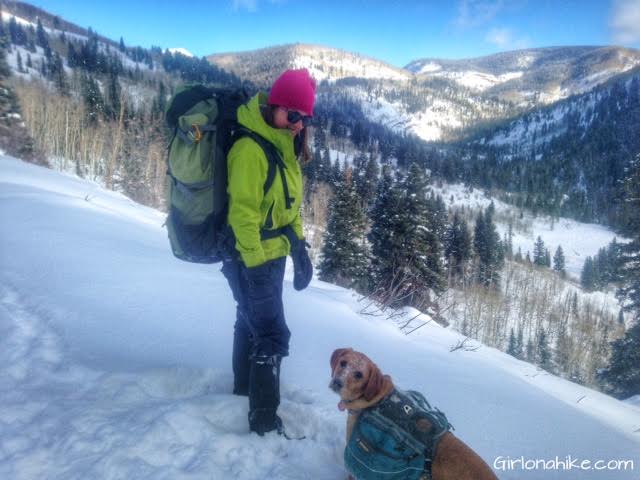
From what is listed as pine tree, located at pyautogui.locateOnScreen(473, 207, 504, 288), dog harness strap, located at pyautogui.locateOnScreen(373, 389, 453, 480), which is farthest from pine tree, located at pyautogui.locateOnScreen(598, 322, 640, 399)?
pine tree, located at pyautogui.locateOnScreen(473, 207, 504, 288)

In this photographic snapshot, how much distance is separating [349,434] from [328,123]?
120147 mm

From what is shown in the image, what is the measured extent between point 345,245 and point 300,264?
60.9 feet

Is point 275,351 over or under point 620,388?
over

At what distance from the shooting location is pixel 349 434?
6.80ft

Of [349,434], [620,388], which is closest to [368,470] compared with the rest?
[349,434]

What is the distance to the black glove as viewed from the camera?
232 centimetres

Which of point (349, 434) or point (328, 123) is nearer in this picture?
point (349, 434)

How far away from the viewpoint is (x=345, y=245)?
20.9m

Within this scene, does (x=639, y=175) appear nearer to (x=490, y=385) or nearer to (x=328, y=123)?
(x=490, y=385)

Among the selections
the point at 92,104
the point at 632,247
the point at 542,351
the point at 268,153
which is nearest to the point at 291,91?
the point at 268,153

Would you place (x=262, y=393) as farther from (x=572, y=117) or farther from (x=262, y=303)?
(x=572, y=117)

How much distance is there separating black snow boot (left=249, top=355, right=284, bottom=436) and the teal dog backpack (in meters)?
0.52

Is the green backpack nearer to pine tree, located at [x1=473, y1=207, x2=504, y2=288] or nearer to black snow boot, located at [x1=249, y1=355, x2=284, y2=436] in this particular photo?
black snow boot, located at [x1=249, y1=355, x2=284, y2=436]

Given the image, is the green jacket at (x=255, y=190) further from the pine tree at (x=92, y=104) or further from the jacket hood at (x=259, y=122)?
the pine tree at (x=92, y=104)
